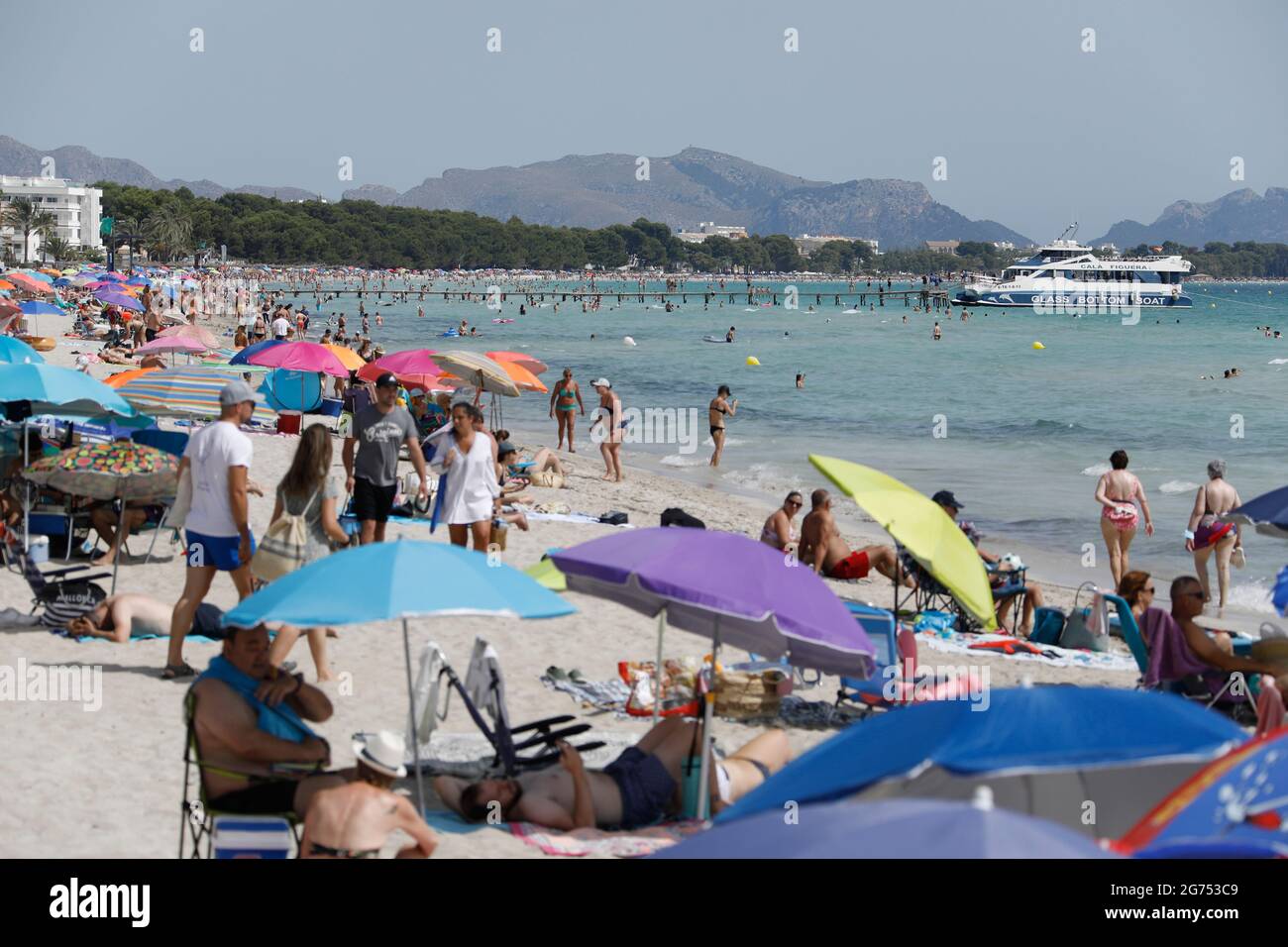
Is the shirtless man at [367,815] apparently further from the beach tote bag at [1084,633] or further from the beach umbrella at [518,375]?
the beach umbrella at [518,375]

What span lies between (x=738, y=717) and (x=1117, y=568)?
587 cm

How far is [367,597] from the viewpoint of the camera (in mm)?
4613

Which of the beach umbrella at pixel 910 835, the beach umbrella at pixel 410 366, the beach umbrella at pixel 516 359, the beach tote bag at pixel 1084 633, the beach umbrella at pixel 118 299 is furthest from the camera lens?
the beach umbrella at pixel 118 299

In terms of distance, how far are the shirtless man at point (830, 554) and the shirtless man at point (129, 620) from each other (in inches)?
193

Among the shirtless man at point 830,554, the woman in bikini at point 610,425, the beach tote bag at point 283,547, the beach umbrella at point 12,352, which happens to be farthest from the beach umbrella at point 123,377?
the woman in bikini at point 610,425

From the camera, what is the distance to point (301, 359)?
15.5 metres

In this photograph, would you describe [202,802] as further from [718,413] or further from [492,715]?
[718,413]

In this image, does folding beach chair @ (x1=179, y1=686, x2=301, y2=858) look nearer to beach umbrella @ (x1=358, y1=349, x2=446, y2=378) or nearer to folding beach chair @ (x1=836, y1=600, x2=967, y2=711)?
folding beach chair @ (x1=836, y1=600, x2=967, y2=711)

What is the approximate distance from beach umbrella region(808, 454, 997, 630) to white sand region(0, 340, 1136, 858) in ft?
3.36

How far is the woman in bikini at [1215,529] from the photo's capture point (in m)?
11.6

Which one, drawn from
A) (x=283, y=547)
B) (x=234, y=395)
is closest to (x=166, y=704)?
(x=283, y=547)

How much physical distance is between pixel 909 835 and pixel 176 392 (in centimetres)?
985

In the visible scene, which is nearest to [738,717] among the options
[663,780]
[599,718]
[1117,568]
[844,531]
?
[599,718]
